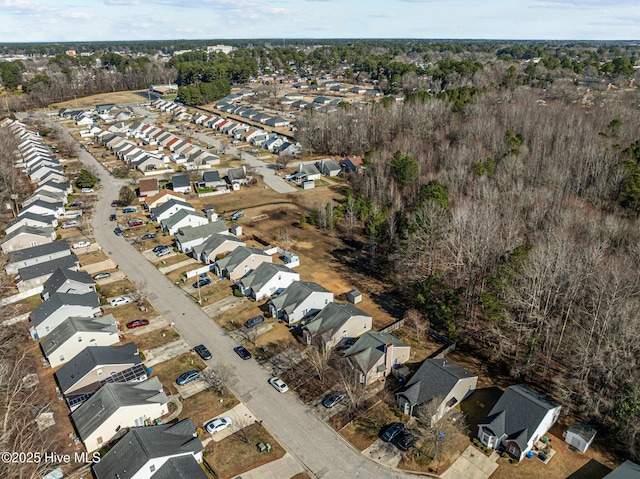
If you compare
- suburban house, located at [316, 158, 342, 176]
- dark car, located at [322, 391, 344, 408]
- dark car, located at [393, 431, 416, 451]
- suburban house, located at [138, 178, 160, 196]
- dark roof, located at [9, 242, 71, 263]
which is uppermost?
suburban house, located at [316, 158, 342, 176]

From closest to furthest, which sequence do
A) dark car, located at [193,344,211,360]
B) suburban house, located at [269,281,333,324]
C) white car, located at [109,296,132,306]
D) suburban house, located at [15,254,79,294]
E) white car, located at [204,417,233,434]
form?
white car, located at [204,417,233,434], dark car, located at [193,344,211,360], suburban house, located at [269,281,333,324], white car, located at [109,296,132,306], suburban house, located at [15,254,79,294]

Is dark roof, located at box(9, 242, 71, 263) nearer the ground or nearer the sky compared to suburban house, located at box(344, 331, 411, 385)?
nearer the sky

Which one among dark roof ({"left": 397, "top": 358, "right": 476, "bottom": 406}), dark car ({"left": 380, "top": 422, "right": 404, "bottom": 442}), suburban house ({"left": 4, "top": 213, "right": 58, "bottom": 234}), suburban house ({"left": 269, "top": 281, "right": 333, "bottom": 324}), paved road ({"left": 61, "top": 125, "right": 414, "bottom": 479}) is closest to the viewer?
paved road ({"left": 61, "top": 125, "right": 414, "bottom": 479})

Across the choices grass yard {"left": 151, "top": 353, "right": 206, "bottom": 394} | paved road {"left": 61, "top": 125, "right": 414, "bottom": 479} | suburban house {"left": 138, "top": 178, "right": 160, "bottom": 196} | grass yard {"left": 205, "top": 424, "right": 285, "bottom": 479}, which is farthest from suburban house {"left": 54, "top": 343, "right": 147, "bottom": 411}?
suburban house {"left": 138, "top": 178, "right": 160, "bottom": 196}

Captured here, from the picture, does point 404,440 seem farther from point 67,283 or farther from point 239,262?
point 67,283

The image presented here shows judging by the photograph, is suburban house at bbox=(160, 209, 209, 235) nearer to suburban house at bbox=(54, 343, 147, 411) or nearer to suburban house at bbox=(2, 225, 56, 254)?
suburban house at bbox=(2, 225, 56, 254)

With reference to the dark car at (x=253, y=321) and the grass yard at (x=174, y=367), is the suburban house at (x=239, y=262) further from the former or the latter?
the grass yard at (x=174, y=367)
